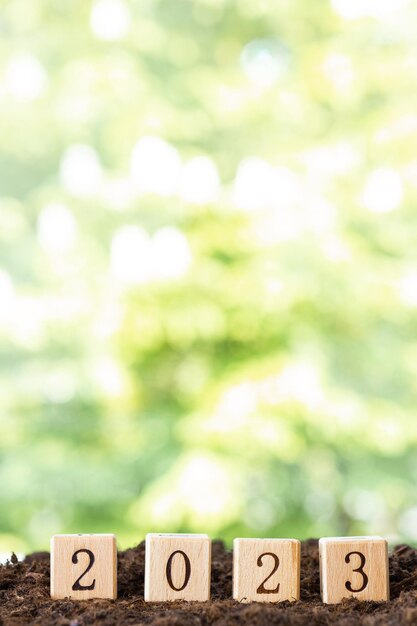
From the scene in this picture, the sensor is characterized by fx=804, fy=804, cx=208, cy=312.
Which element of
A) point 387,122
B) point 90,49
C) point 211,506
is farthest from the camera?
point 90,49

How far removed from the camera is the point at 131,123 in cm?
470

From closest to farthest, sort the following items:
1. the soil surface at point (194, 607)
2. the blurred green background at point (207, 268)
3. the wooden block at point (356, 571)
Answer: the soil surface at point (194, 607) < the wooden block at point (356, 571) < the blurred green background at point (207, 268)

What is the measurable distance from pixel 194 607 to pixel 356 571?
0.72 feet

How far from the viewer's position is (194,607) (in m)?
0.95

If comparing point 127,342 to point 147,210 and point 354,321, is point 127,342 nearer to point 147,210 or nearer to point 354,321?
point 147,210

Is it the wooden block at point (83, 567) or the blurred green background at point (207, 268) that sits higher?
the blurred green background at point (207, 268)

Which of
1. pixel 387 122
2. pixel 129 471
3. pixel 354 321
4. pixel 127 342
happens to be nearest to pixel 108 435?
pixel 129 471

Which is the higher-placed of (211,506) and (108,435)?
(108,435)

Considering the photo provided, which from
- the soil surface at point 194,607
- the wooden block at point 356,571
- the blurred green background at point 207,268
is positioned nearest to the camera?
the soil surface at point 194,607

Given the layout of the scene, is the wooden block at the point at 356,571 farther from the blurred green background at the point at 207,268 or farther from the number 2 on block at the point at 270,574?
the blurred green background at the point at 207,268

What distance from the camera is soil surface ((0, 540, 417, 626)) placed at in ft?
2.92

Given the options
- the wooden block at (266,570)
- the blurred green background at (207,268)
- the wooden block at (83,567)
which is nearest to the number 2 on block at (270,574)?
the wooden block at (266,570)

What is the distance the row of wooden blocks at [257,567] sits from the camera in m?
1.02

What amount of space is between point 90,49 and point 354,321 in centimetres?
238
